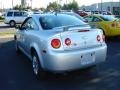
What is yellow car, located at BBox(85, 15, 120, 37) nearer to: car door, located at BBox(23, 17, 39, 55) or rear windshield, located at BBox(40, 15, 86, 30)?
car door, located at BBox(23, 17, 39, 55)

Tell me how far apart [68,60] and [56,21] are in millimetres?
1593

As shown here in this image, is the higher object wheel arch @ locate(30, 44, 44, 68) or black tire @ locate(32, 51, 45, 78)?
wheel arch @ locate(30, 44, 44, 68)

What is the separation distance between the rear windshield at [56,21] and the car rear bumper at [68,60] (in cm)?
109

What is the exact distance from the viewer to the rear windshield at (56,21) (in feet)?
24.3

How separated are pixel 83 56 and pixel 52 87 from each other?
0.96 m

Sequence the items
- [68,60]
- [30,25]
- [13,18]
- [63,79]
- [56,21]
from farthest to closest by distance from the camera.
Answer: [13,18]
[30,25]
[56,21]
[63,79]
[68,60]

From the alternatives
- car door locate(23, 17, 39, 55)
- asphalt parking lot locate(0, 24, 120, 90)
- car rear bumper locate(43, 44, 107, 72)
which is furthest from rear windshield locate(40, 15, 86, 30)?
asphalt parking lot locate(0, 24, 120, 90)

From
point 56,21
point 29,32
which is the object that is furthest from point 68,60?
point 29,32

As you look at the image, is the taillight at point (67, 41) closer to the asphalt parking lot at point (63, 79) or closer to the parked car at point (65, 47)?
the parked car at point (65, 47)

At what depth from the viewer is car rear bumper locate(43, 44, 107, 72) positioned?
6344 mm

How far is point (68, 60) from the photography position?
636 cm

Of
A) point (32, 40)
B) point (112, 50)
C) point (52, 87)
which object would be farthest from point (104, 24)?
point (52, 87)

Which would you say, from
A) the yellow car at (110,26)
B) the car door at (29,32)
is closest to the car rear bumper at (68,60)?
the car door at (29,32)

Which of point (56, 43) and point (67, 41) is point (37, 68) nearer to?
point (56, 43)
